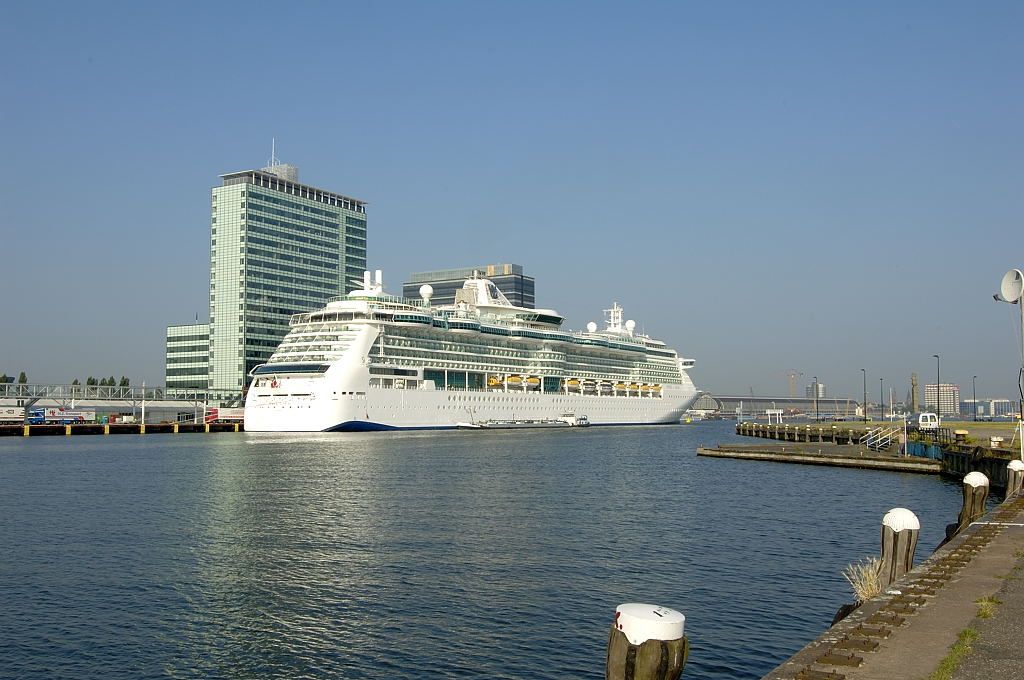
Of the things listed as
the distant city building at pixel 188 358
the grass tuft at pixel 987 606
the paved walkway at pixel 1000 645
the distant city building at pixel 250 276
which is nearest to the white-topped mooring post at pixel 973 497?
the paved walkway at pixel 1000 645

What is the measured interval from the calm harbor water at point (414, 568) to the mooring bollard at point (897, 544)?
2.78 metres

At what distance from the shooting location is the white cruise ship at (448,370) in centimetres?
9688

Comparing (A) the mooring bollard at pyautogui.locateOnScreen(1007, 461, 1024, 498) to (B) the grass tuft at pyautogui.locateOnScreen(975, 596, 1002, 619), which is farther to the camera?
(A) the mooring bollard at pyautogui.locateOnScreen(1007, 461, 1024, 498)

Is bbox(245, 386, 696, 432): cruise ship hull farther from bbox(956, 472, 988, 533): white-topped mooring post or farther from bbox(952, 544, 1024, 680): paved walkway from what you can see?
bbox(952, 544, 1024, 680): paved walkway

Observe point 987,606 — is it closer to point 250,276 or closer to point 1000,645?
point 1000,645

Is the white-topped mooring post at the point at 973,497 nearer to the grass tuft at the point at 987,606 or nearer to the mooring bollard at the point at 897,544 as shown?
the mooring bollard at the point at 897,544

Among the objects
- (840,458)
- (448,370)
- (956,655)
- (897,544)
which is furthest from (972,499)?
(448,370)

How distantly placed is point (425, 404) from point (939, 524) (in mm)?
78420

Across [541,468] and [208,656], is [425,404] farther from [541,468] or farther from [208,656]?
[208,656]

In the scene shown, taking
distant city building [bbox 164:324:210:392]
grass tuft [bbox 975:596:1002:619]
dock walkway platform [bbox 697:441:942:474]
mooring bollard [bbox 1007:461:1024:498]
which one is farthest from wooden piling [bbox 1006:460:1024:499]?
distant city building [bbox 164:324:210:392]

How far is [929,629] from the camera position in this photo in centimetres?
1128

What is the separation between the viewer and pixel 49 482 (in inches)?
1938

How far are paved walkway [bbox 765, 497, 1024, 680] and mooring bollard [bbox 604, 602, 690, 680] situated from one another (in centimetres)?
148

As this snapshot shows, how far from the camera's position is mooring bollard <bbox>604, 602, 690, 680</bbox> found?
838 cm
